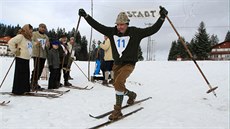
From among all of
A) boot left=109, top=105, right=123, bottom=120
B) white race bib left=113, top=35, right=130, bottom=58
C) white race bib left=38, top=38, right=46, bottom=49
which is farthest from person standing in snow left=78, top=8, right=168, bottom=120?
white race bib left=38, top=38, right=46, bottom=49

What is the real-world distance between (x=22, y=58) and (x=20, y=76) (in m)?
0.47

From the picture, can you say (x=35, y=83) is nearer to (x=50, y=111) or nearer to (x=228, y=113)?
(x=50, y=111)

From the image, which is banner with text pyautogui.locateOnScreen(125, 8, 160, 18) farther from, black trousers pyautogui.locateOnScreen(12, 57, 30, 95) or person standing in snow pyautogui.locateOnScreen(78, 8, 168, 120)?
black trousers pyautogui.locateOnScreen(12, 57, 30, 95)

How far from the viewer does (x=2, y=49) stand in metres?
99.7

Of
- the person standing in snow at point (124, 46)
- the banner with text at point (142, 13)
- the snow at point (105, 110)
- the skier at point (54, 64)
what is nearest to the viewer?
the snow at point (105, 110)

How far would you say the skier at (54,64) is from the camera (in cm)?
803

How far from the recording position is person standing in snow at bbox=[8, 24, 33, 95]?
21.8ft

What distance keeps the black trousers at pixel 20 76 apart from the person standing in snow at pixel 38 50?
574mm

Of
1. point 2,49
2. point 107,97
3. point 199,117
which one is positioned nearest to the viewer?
point 199,117

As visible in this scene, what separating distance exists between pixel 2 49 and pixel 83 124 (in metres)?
104

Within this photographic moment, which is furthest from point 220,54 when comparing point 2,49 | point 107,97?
point 107,97

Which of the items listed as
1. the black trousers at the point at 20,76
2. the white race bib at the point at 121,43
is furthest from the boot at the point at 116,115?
the black trousers at the point at 20,76

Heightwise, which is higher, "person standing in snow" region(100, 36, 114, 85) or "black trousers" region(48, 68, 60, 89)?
"person standing in snow" region(100, 36, 114, 85)

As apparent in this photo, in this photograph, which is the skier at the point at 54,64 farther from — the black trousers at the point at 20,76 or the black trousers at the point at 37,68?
the black trousers at the point at 20,76
